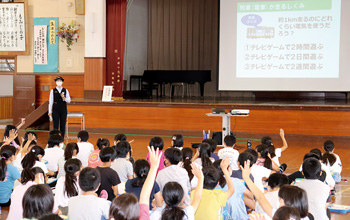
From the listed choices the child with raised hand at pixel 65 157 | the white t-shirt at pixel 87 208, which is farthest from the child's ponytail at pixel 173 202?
the child with raised hand at pixel 65 157

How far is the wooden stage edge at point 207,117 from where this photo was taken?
10.2m

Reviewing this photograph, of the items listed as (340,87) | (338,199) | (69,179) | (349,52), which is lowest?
(338,199)

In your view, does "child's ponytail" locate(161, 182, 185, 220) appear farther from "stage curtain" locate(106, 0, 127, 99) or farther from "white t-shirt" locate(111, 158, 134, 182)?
"stage curtain" locate(106, 0, 127, 99)

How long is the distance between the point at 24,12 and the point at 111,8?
7.71 feet

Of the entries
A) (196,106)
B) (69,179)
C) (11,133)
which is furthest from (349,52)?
(69,179)

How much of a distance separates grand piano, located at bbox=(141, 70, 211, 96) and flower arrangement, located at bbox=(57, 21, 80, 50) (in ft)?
10.3

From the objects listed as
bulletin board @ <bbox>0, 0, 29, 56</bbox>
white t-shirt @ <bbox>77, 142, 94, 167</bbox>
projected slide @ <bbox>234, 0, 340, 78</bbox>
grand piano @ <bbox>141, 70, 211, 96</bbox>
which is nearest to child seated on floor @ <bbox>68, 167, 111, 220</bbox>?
Result: white t-shirt @ <bbox>77, 142, 94, 167</bbox>

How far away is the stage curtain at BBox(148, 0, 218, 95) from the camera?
16.1 m

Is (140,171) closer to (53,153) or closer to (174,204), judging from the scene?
(174,204)

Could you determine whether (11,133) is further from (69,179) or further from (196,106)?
(196,106)

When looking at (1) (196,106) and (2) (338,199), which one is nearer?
(2) (338,199)

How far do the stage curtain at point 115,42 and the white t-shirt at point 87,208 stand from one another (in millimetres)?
9045

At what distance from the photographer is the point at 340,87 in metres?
11.0

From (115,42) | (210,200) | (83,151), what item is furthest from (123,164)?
(115,42)
